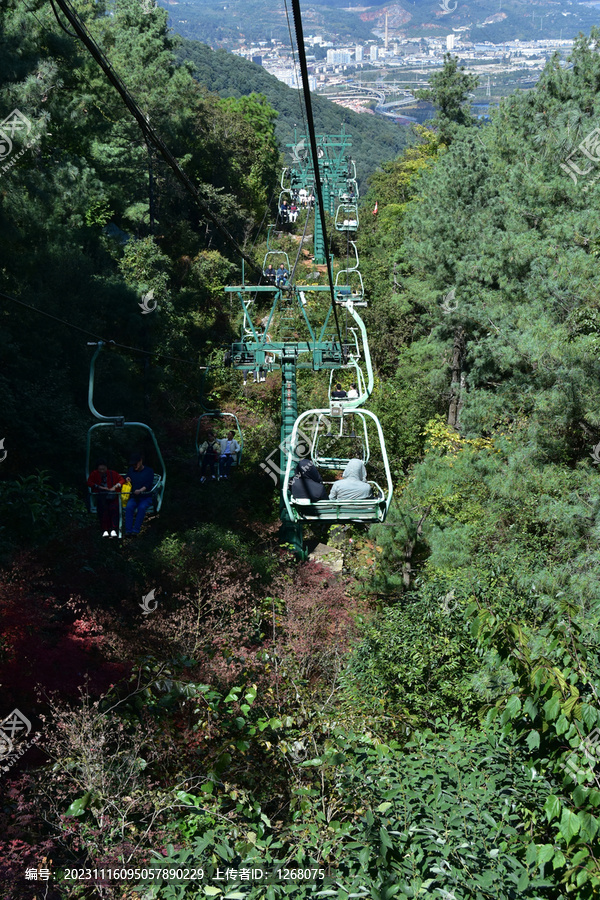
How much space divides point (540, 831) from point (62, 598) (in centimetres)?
777

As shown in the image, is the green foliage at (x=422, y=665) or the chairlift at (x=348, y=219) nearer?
the green foliage at (x=422, y=665)

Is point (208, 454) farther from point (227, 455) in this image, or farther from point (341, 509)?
point (341, 509)

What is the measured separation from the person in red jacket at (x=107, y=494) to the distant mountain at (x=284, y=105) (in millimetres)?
71500

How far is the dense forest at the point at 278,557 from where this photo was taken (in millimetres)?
4215

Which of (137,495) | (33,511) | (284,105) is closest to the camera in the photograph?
(137,495)

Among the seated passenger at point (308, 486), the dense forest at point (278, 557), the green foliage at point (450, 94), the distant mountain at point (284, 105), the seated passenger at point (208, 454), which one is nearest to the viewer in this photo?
the dense forest at point (278, 557)

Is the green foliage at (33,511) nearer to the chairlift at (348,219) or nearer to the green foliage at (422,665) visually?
the green foliage at (422,665)

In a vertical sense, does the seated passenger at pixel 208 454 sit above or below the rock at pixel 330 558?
above

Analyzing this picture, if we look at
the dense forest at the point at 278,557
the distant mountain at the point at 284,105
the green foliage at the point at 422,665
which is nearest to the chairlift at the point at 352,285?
the dense forest at the point at 278,557

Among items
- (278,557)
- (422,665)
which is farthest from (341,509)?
(278,557)

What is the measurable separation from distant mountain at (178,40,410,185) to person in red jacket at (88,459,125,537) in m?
71.5

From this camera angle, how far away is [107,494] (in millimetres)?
11062

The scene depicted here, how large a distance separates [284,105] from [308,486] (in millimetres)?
99307

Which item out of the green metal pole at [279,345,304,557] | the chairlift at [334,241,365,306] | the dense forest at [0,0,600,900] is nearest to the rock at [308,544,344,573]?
the dense forest at [0,0,600,900]
